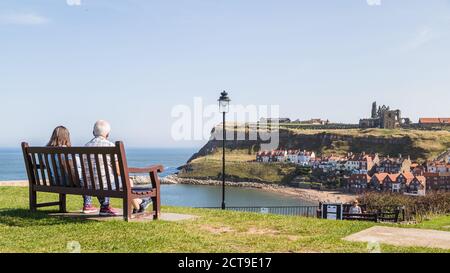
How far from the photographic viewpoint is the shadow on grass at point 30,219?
604 cm

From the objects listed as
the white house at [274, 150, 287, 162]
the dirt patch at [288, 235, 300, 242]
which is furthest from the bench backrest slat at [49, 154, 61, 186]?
the white house at [274, 150, 287, 162]

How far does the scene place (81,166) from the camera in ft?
20.6

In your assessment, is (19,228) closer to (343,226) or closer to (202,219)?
(202,219)

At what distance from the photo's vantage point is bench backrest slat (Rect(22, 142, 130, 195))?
5867mm

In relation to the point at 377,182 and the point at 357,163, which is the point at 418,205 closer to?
the point at 377,182

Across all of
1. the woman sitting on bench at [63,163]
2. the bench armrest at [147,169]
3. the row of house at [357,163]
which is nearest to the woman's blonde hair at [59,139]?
the woman sitting on bench at [63,163]

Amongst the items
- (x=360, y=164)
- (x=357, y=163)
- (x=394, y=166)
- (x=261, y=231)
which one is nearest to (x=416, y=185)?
(x=394, y=166)

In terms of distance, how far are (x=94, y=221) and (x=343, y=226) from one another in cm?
359

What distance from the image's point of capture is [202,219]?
6.96 m

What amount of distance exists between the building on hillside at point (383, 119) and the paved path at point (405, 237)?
167 metres

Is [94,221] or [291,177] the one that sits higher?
[94,221]

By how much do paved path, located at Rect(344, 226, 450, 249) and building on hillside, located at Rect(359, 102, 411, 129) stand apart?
547 ft

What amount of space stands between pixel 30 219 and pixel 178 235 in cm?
249
